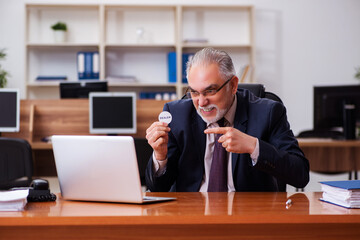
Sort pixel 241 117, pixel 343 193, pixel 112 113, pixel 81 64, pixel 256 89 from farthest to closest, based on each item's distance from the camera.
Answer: pixel 81 64 → pixel 112 113 → pixel 256 89 → pixel 241 117 → pixel 343 193

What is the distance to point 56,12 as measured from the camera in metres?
5.50

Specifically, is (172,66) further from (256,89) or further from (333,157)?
(256,89)

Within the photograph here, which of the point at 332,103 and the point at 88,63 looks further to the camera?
the point at 88,63

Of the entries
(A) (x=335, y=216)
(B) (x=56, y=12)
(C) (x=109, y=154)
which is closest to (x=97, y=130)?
(B) (x=56, y=12)

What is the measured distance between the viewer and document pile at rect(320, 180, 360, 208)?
133 centimetres

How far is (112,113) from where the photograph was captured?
406cm

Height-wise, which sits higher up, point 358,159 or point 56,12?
point 56,12

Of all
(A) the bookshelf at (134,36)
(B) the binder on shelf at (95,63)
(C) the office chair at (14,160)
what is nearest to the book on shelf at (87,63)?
(B) the binder on shelf at (95,63)

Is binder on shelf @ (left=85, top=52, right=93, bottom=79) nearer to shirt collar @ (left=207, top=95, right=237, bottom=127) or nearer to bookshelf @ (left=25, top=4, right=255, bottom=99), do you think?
bookshelf @ (left=25, top=4, right=255, bottom=99)

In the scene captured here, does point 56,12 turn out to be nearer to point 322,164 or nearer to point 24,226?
point 322,164

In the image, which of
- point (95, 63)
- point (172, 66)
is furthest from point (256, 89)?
point (95, 63)

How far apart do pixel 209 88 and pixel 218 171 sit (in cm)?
31

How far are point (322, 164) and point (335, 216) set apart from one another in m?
2.70

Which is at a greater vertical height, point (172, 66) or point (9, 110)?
point (172, 66)
